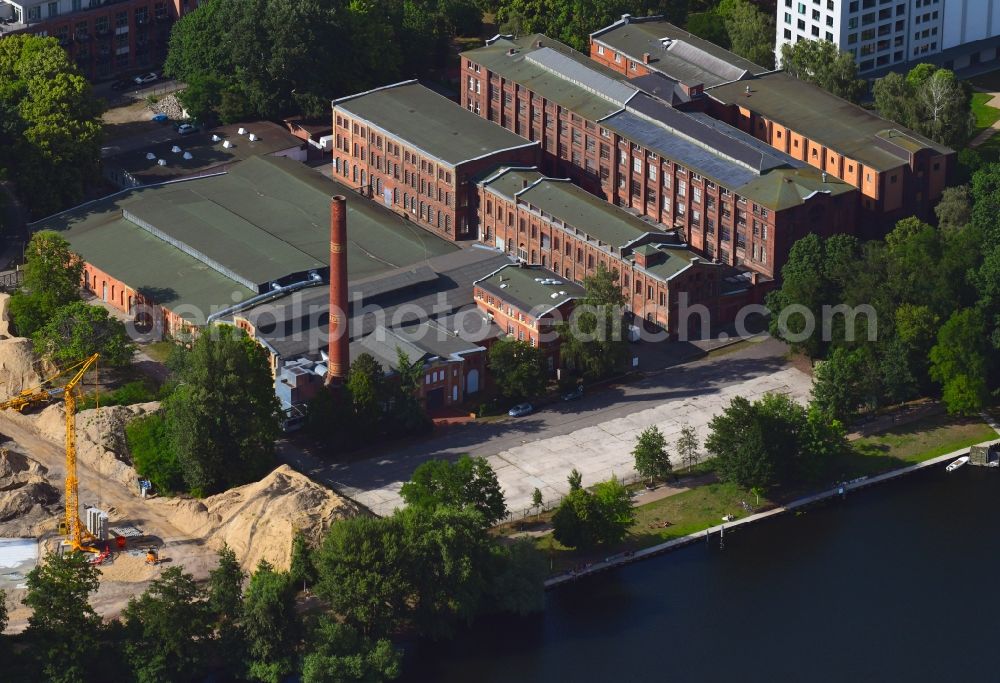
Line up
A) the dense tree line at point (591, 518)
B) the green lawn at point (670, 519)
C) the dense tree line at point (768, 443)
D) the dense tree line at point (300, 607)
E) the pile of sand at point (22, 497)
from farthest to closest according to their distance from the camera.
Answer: the dense tree line at point (768, 443)
the pile of sand at point (22, 497)
the green lawn at point (670, 519)
the dense tree line at point (591, 518)
the dense tree line at point (300, 607)

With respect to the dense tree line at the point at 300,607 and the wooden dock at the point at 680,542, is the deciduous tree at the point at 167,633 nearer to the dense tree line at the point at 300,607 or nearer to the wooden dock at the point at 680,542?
the dense tree line at the point at 300,607

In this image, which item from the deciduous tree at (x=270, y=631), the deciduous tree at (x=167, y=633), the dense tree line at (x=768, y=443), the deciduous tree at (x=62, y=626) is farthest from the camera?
the dense tree line at (x=768, y=443)

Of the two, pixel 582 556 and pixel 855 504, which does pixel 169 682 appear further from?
pixel 855 504

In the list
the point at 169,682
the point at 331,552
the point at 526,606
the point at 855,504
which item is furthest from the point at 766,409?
the point at 169,682

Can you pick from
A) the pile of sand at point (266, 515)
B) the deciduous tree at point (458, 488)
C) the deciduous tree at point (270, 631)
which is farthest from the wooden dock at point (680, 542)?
the deciduous tree at point (270, 631)

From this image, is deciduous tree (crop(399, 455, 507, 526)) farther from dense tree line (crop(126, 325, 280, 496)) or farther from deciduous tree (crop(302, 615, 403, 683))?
deciduous tree (crop(302, 615, 403, 683))
